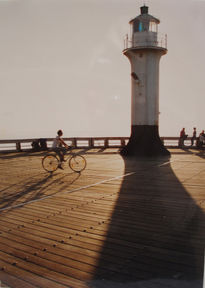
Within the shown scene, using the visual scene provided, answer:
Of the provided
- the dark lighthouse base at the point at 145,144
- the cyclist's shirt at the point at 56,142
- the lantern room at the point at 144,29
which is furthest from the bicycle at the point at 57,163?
the lantern room at the point at 144,29

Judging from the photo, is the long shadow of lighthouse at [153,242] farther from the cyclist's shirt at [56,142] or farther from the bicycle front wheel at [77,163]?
the cyclist's shirt at [56,142]

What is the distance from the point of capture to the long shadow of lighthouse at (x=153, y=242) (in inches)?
143

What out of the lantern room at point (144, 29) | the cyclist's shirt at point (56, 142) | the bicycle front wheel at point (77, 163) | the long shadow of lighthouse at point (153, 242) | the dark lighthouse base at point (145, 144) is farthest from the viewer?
the dark lighthouse base at point (145, 144)

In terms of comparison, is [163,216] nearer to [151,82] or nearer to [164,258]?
[164,258]

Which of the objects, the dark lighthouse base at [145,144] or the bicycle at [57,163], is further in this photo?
the dark lighthouse base at [145,144]

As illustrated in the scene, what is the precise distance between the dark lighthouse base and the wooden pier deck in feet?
29.2

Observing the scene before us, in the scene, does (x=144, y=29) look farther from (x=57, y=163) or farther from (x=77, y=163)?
(x=57, y=163)

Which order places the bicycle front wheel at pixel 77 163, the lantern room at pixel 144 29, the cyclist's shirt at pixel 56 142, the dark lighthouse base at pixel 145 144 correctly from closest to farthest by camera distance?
the cyclist's shirt at pixel 56 142 < the bicycle front wheel at pixel 77 163 < the lantern room at pixel 144 29 < the dark lighthouse base at pixel 145 144

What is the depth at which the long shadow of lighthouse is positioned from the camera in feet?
11.9

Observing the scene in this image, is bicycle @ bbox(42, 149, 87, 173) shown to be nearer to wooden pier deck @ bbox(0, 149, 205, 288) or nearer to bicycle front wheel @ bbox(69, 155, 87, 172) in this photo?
bicycle front wheel @ bbox(69, 155, 87, 172)

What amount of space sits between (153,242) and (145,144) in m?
14.6

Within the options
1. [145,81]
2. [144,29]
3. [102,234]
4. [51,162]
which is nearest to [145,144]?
[145,81]

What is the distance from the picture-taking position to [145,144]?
62.6 ft

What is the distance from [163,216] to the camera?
619 centimetres
